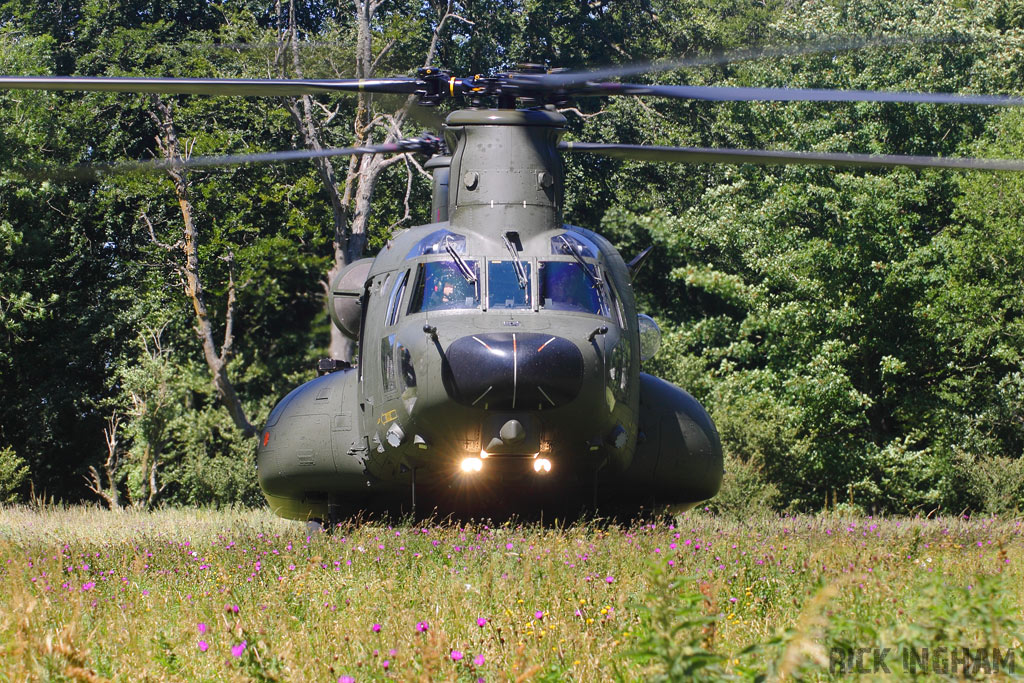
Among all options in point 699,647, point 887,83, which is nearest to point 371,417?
point 699,647

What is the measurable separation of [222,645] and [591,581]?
2638 mm

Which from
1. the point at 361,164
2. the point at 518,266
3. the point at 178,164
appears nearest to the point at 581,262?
Answer: the point at 518,266

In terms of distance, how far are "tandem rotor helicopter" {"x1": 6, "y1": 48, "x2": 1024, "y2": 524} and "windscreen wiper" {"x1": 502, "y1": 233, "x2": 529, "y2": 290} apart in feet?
0.05

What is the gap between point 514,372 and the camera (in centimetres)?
912

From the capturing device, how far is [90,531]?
13.2 meters

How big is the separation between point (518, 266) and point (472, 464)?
1.78 m

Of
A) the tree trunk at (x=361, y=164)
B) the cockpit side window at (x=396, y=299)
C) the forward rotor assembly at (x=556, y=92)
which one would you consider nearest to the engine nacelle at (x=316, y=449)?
the cockpit side window at (x=396, y=299)

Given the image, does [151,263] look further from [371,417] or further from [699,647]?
[699,647]

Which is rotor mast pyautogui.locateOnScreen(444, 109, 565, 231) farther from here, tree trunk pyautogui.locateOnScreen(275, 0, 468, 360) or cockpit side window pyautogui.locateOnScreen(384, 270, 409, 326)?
tree trunk pyautogui.locateOnScreen(275, 0, 468, 360)

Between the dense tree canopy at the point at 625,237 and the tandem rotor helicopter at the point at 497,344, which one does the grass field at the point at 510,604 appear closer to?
the tandem rotor helicopter at the point at 497,344

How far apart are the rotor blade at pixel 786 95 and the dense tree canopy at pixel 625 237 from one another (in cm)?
1308

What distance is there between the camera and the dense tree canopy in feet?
82.1

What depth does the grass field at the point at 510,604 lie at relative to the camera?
437 centimetres

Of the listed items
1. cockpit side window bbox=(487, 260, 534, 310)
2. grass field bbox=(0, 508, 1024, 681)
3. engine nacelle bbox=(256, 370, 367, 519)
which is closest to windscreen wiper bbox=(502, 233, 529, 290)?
cockpit side window bbox=(487, 260, 534, 310)
